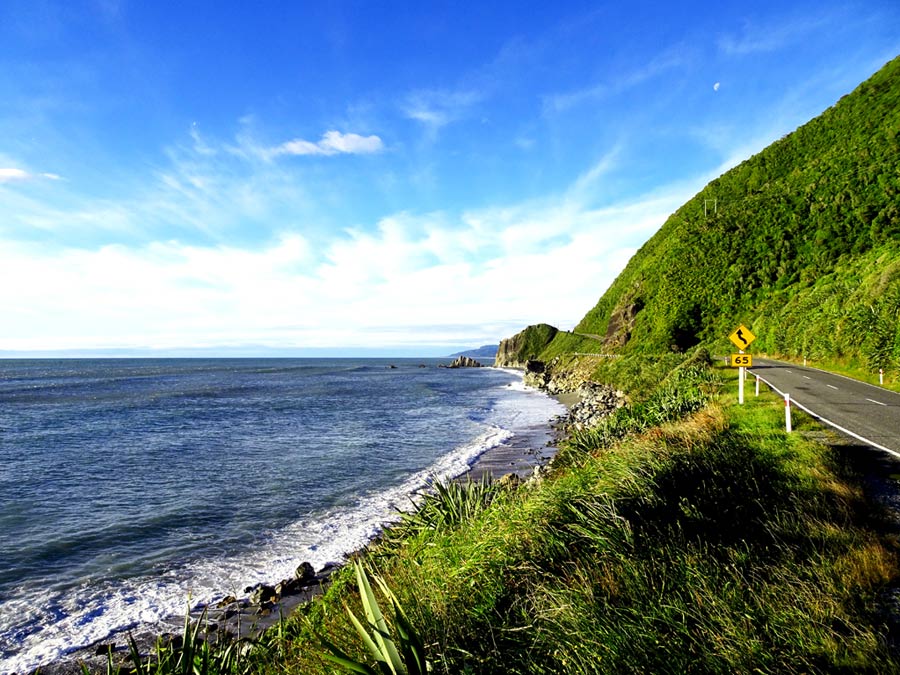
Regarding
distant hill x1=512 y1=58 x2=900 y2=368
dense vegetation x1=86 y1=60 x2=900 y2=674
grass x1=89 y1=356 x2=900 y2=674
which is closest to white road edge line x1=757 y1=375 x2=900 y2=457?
dense vegetation x1=86 y1=60 x2=900 y2=674

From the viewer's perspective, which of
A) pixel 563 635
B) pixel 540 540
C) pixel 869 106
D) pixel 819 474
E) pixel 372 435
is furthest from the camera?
pixel 869 106

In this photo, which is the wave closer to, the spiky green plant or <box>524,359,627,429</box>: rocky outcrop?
the spiky green plant

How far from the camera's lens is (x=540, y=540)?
5.45 m

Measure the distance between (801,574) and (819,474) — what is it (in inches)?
144

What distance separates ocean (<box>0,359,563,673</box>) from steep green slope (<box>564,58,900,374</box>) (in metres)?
19.8

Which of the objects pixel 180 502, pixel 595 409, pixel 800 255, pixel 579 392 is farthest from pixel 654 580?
pixel 800 255

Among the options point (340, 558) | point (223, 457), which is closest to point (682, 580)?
point (340, 558)

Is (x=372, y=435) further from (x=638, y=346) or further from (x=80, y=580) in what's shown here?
(x=638, y=346)

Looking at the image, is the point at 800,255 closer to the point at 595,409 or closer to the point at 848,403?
the point at 595,409

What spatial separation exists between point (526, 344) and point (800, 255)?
8733cm

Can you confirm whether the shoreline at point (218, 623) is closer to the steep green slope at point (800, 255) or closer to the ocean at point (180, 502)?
the ocean at point (180, 502)

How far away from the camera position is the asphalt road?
1070 cm

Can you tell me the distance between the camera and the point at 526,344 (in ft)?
435

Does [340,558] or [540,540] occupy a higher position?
[540,540]
